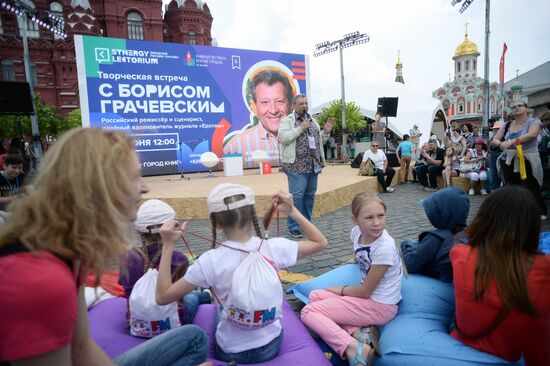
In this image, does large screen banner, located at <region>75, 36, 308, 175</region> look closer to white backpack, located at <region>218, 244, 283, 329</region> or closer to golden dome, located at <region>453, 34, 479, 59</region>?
white backpack, located at <region>218, 244, 283, 329</region>

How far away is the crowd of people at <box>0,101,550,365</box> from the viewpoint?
32.9 inches

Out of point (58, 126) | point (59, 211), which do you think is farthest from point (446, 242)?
point (58, 126)

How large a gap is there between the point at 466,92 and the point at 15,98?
61.4 meters

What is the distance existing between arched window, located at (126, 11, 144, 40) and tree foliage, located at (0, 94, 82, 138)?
10.0m

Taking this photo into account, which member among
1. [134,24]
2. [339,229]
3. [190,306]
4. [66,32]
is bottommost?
[339,229]

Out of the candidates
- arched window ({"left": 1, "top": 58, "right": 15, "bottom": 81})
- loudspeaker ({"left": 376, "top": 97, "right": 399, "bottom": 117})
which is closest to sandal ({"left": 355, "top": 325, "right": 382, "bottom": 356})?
loudspeaker ({"left": 376, "top": 97, "right": 399, "bottom": 117})

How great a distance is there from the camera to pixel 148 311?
1872 millimetres

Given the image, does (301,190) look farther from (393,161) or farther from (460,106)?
(460,106)

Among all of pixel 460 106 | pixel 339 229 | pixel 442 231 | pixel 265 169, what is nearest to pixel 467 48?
pixel 460 106

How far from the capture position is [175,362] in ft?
5.14

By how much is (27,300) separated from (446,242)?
232cm

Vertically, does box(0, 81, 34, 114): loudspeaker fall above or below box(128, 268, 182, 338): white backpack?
above

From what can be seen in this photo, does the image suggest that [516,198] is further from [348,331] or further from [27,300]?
[27,300]

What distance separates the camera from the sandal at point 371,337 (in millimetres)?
2018
